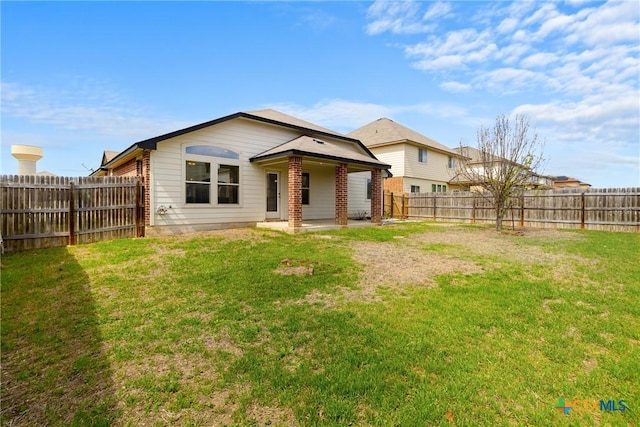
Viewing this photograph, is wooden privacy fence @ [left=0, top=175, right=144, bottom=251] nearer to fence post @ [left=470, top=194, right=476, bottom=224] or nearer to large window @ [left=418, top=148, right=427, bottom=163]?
fence post @ [left=470, top=194, right=476, bottom=224]

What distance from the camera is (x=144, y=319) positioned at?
390 cm

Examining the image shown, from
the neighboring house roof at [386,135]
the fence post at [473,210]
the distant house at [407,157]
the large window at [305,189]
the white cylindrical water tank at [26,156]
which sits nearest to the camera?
the large window at [305,189]

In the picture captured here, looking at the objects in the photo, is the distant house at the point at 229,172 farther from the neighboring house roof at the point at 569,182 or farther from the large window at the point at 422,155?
the neighboring house roof at the point at 569,182

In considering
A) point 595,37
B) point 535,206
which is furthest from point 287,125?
point 535,206

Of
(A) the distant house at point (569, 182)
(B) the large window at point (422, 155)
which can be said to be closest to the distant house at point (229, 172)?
(B) the large window at point (422, 155)

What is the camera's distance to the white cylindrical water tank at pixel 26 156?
15.2 meters

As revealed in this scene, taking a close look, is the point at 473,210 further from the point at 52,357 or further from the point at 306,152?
the point at 52,357

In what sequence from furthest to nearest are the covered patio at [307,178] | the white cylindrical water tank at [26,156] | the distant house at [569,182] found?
1. the distant house at [569,182]
2. the white cylindrical water tank at [26,156]
3. the covered patio at [307,178]

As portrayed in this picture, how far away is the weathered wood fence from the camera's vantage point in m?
13.5

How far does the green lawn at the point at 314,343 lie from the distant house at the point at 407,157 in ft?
57.6

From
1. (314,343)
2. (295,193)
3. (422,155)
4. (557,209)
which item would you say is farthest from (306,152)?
(422,155)

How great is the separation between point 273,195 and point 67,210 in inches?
280

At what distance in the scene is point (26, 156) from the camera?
51.0 ft

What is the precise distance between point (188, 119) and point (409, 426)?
917 inches
